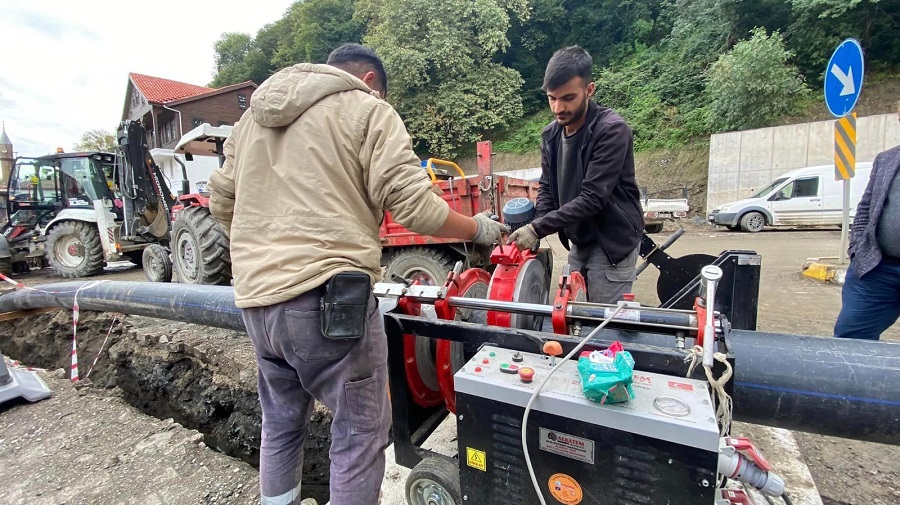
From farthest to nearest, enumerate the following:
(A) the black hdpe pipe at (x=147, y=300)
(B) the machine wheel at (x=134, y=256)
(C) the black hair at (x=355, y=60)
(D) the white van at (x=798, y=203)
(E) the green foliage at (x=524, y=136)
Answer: (E) the green foliage at (x=524, y=136)
(D) the white van at (x=798, y=203)
(B) the machine wheel at (x=134, y=256)
(A) the black hdpe pipe at (x=147, y=300)
(C) the black hair at (x=355, y=60)

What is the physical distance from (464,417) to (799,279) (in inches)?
243

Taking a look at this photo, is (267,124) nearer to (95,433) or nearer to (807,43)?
(95,433)

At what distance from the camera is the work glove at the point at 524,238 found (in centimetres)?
212

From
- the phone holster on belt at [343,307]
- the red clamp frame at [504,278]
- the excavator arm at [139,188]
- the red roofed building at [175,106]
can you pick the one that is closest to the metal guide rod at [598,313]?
the red clamp frame at [504,278]

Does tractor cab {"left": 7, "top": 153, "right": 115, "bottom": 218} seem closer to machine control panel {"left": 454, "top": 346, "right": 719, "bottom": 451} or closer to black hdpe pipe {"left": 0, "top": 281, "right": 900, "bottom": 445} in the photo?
machine control panel {"left": 454, "top": 346, "right": 719, "bottom": 451}

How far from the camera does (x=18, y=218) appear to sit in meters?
9.34

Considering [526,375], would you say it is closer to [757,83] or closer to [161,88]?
[757,83]

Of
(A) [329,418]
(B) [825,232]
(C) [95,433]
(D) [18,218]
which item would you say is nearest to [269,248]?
(A) [329,418]

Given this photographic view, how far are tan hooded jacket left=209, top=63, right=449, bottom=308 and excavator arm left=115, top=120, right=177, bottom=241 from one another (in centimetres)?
853

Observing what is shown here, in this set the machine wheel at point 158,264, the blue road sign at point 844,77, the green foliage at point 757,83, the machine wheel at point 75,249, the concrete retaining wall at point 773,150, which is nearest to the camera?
the blue road sign at point 844,77

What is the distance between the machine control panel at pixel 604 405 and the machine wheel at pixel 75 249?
1038 cm

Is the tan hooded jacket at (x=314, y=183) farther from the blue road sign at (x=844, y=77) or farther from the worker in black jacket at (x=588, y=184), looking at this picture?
the blue road sign at (x=844, y=77)

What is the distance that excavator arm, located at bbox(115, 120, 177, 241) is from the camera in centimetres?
809

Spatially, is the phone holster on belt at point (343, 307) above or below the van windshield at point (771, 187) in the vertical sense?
below
